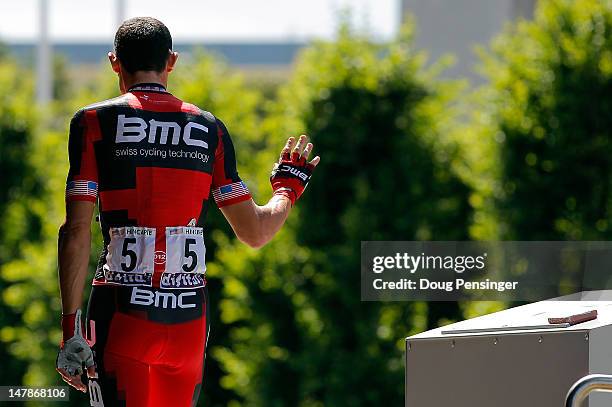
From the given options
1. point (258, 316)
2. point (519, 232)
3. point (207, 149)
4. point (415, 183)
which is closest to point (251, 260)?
point (258, 316)

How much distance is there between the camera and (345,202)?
848 cm

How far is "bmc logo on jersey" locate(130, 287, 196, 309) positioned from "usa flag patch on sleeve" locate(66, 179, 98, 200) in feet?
0.97

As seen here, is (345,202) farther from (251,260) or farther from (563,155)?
(563,155)

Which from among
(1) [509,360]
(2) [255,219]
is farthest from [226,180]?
(1) [509,360]

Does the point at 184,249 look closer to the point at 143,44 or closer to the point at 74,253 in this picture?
the point at 74,253

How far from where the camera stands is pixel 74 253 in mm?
3273

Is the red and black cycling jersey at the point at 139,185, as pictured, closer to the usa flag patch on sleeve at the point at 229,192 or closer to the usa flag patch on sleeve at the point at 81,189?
the usa flag patch on sleeve at the point at 81,189

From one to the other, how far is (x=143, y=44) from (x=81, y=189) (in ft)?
1.53


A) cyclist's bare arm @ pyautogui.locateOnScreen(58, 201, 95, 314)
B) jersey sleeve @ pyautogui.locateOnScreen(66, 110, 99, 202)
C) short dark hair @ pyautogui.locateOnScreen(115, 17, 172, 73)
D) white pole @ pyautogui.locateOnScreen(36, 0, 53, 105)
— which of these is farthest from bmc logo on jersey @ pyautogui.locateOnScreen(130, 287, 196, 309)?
white pole @ pyautogui.locateOnScreen(36, 0, 53, 105)

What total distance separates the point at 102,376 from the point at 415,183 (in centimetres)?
528

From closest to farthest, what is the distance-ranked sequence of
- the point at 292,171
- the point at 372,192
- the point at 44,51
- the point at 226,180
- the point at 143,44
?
the point at 143,44 → the point at 226,180 → the point at 292,171 → the point at 372,192 → the point at 44,51

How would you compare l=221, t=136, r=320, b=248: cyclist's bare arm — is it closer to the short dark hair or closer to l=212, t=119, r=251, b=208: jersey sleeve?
l=212, t=119, r=251, b=208: jersey sleeve

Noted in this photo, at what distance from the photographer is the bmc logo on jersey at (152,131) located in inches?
131

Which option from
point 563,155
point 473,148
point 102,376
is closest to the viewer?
point 102,376
